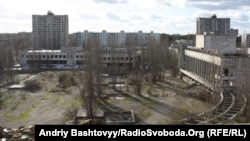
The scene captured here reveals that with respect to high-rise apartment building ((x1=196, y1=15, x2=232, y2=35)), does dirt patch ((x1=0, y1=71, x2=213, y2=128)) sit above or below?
below

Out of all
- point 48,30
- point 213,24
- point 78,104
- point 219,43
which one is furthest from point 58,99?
point 48,30

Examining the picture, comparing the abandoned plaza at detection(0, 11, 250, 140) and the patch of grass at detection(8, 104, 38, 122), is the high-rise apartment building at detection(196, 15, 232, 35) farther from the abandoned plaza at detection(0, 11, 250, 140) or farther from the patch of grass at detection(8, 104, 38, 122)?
the patch of grass at detection(8, 104, 38, 122)

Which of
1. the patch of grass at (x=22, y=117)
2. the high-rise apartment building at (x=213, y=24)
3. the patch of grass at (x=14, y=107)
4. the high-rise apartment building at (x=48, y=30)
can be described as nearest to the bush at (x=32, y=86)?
the patch of grass at (x=14, y=107)

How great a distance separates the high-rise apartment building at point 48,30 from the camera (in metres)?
52.5

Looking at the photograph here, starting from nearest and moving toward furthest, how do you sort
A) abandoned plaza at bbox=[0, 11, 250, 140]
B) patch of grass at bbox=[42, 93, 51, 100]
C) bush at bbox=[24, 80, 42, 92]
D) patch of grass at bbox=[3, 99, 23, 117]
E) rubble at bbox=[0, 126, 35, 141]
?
rubble at bbox=[0, 126, 35, 141], abandoned plaza at bbox=[0, 11, 250, 140], patch of grass at bbox=[3, 99, 23, 117], patch of grass at bbox=[42, 93, 51, 100], bush at bbox=[24, 80, 42, 92]

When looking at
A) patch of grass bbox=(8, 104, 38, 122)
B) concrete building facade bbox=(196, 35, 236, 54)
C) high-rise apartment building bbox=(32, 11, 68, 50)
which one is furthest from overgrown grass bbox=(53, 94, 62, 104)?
high-rise apartment building bbox=(32, 11, 68, 50)

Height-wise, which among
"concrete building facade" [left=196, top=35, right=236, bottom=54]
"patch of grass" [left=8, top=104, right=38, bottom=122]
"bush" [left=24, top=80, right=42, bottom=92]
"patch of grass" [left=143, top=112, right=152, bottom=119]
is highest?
"concrete building facade" [left=196, top=35, right=236, bottom=54]

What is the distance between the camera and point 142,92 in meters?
22.7

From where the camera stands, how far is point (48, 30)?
52.7 m

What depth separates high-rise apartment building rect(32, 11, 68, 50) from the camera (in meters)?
52.5

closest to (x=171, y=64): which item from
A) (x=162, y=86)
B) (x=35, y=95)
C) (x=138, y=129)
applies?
(x=162, y=86)

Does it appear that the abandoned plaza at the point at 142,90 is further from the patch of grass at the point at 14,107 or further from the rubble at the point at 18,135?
the rubble at the point at 18,135

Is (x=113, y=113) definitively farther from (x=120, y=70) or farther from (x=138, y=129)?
(x=120, y=70)

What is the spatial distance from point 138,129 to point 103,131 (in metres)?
0.51
